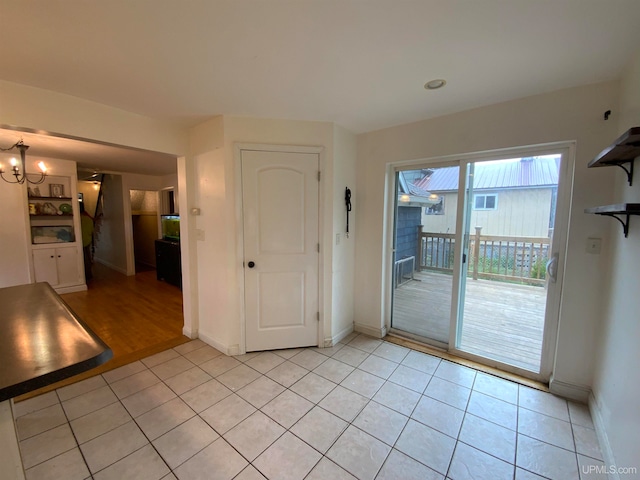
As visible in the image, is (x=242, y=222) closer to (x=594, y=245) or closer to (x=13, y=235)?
(x=594, y=245)

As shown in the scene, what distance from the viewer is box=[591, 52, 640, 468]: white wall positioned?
1300mm

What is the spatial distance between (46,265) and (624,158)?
6946 mm

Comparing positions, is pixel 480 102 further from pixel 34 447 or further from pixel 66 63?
pixel 34 447

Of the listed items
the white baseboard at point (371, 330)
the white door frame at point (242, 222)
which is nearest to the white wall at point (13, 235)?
the white door frame at point (242, 222)

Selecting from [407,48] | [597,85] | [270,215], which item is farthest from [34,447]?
[597,85]

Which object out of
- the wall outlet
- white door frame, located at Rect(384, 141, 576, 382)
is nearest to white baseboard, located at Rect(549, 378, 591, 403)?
white door frame, located at Rect(384, 141, 576, 382)

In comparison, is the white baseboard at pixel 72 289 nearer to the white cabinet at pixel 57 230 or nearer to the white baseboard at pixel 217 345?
the white cabinet at pixel 57 230

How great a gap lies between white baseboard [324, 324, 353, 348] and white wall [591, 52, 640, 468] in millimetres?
1987

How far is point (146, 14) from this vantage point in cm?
121

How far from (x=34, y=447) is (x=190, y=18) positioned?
2.56 m

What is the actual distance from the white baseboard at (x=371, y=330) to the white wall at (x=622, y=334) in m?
1.67

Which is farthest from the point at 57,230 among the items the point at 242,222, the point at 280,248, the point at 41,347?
the point at 41,347

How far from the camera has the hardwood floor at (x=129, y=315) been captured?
2686 mm

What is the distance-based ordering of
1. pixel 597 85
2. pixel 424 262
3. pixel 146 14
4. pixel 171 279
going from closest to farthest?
pixel 146 14 < pixel 597 85 < pixel 424 262 < pixel 171 279
